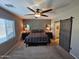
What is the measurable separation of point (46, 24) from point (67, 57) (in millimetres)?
6125

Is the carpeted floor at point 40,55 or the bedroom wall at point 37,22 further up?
the bedroom wall at point 37,22

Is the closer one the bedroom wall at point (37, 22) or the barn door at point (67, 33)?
the barn door at point (67, 33)

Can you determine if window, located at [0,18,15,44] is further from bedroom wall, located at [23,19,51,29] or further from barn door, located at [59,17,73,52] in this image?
bedroom wall, located at [23,19,51,29]

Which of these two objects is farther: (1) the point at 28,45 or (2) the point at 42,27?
(2) the point at 42,27

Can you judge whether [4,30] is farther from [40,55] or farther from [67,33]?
[67,33]

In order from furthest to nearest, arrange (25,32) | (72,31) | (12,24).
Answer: (25,32) → (12,24) → (72,31)

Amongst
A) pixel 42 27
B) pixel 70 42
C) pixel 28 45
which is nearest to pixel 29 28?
pixel 42 27

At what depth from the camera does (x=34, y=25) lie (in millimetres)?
10227

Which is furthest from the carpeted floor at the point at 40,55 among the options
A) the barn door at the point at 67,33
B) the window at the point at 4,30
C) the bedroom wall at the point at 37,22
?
the bedroom wall at the point at 37,22

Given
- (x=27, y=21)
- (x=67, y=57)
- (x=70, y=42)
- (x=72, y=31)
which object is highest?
(x=27, y=21)

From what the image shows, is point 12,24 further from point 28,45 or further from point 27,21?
point 27,21

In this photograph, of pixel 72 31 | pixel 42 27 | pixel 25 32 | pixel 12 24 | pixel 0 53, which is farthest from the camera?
pixel 42 27

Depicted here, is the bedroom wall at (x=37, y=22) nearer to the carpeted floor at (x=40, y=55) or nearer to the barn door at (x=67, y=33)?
the barn door at (x=67, y=33)

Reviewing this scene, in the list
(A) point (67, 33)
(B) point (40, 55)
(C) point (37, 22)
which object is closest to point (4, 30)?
(B) point (40, 55)
